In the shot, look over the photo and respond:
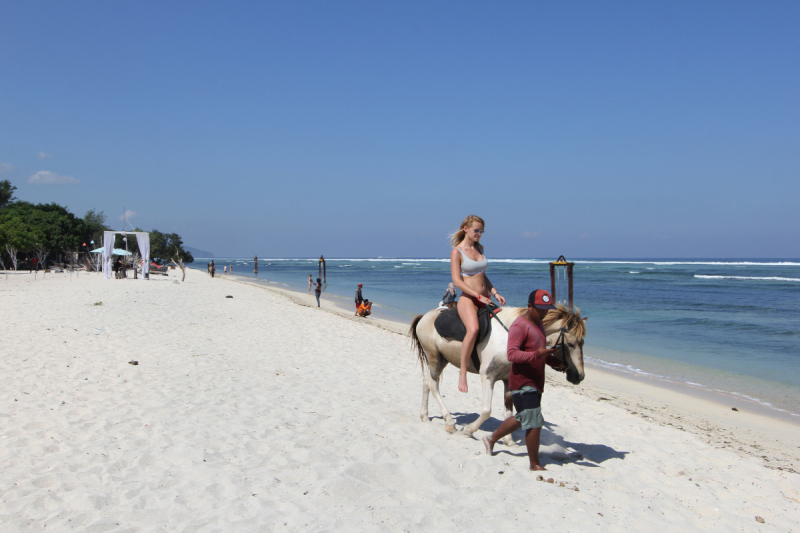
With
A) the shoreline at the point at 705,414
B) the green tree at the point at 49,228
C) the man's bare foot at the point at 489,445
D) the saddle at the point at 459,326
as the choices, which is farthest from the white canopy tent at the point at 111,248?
the man's bare foot at the point at 489,445

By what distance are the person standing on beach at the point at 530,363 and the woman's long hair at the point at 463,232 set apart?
1012 millimetres

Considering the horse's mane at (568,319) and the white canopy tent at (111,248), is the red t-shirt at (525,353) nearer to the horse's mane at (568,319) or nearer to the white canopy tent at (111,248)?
the horse's mane at (568,319)

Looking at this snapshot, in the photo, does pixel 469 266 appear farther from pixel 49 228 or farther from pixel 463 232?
pixel 49 228

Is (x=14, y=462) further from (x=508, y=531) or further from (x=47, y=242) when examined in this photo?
(x=47, y=242)

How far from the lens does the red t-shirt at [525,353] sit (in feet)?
13.0

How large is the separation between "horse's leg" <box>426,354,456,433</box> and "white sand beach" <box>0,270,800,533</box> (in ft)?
0.63

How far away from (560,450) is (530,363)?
49.8 inches

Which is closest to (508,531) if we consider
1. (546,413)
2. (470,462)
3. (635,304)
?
(470,462)

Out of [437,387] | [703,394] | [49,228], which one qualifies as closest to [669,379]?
[703,394]

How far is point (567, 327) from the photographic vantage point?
4.30 meters

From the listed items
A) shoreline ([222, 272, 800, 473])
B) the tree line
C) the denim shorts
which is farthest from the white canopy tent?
the denim shorts

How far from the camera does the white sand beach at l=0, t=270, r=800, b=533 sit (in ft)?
11.1

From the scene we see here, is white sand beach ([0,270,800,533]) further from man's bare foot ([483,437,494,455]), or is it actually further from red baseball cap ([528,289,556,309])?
red baseball cap ([528,289,556,309])

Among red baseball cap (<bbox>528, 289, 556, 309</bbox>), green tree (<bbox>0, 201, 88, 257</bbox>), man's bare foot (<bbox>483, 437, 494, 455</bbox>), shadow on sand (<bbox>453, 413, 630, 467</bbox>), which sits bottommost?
shadow on sand (<bbox>453, 413, 630, 467</bbox>)
